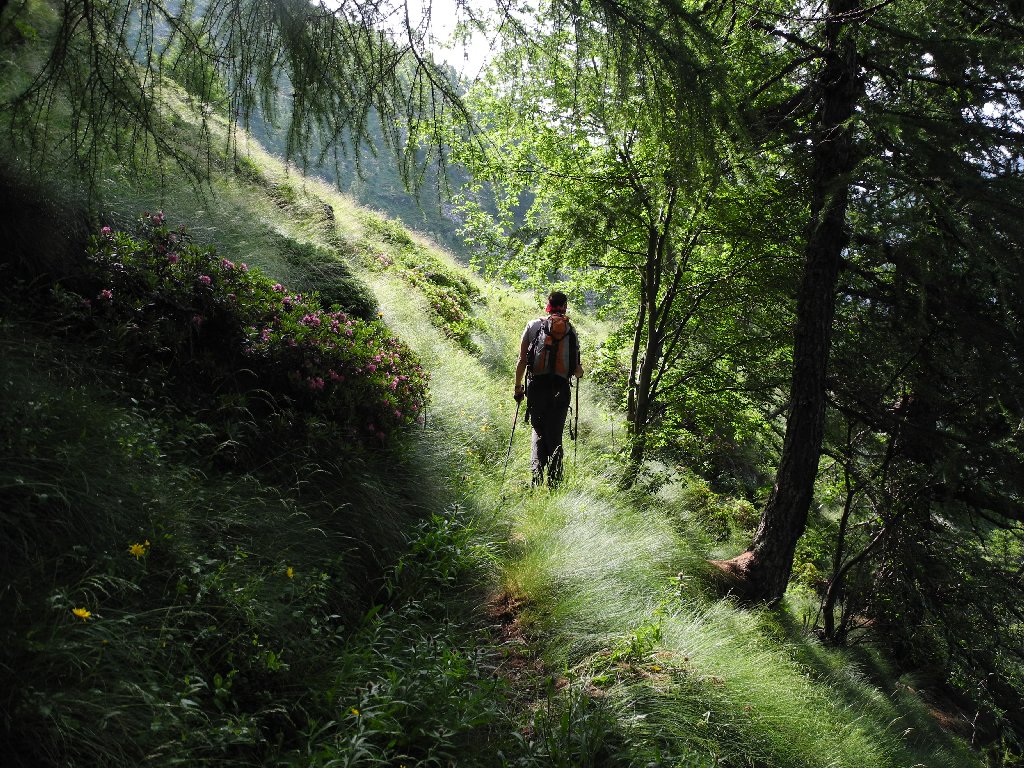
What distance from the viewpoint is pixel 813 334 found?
530 cm

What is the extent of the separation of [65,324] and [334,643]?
2.20 metres

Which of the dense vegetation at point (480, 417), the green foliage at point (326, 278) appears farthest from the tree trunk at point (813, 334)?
the green foliage at point (326, 278)

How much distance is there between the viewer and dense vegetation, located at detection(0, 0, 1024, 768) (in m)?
2.34

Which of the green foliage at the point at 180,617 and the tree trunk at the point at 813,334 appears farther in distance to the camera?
the tree trunk at the point at 813,334

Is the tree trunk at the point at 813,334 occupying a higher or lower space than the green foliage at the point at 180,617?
higher

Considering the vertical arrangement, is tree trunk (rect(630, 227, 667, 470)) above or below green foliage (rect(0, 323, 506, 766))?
above

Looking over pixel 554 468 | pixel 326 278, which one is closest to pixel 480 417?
pixel 554 468

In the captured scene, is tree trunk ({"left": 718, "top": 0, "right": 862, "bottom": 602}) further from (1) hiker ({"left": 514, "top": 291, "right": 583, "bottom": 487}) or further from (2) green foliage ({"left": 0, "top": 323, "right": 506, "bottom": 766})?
(2) green foliage ({"left": 0, "top": 323, "right": 506, "bottom": 766})

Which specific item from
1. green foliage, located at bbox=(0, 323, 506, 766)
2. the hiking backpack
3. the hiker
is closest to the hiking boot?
the hiker

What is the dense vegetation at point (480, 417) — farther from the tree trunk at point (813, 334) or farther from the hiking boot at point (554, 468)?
the hiking boot at point (554, 468)

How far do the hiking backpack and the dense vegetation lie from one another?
3.42 ft

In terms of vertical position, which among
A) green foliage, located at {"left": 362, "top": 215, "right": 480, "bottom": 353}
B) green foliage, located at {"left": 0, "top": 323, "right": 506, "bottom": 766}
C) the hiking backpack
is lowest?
green foliage, located at {"left": 0, "top": 323, "right": 506, "bottom": 766}

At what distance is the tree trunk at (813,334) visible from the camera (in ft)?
16.3

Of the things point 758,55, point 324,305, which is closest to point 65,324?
point 324,305
